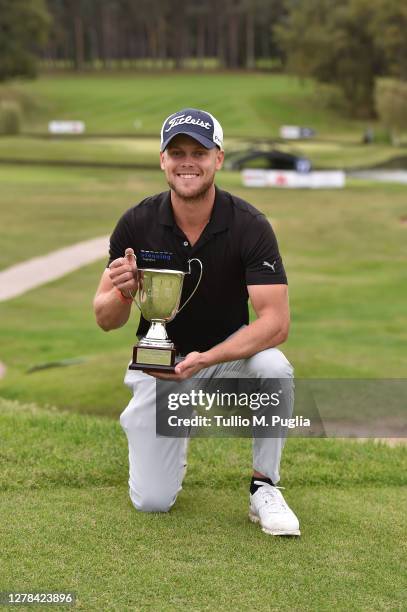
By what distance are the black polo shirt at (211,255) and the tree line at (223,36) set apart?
74777 millimetres

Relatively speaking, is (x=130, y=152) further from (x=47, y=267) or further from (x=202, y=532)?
(x=202, y=532)

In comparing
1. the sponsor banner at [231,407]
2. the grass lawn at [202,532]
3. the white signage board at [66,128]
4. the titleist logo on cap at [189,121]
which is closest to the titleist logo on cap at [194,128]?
the titleist logo on cap at [189,121]

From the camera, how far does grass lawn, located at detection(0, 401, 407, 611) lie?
425cm

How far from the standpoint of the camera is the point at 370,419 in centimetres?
857

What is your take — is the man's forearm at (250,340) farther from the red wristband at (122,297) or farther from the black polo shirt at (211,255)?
the red wristband at (122,297)

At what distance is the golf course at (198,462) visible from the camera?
4.36 meters

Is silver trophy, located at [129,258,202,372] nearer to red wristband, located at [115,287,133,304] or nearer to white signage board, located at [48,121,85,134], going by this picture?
red wristband, located at [115,287,133,304]

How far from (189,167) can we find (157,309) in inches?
30.4

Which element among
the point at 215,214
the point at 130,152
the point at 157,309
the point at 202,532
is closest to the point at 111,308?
the point at 157,309

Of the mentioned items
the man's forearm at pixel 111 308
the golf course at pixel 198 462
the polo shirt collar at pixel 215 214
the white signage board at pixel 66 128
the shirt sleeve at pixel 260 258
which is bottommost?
the white signage board at pixel 66 128

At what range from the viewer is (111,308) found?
17.8ft

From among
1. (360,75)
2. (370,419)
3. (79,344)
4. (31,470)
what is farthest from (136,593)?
(360,75)

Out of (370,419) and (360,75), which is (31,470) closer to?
(370,419)

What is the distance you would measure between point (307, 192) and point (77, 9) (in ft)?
327
